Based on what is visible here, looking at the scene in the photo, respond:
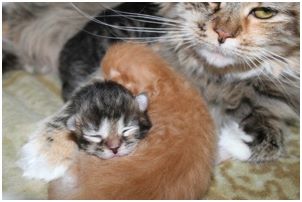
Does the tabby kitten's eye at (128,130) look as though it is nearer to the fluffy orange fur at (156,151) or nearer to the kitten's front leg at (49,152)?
the fluffy orange fur at (156,151)

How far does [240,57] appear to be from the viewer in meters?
1.66

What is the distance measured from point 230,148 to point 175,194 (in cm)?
44

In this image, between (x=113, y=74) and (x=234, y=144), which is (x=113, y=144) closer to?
(x=113, y=74)

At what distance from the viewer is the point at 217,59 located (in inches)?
67.5

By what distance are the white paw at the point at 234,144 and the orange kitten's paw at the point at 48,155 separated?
560 mm

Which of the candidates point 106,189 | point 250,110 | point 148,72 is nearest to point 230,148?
point 250,110

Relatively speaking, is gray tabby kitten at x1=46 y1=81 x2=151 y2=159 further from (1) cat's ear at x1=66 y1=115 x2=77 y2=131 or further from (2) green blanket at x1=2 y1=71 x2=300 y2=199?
(2) green blanket at x1=2 y1=71 x2=300 y2=199

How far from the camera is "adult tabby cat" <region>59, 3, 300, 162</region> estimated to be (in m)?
1.64

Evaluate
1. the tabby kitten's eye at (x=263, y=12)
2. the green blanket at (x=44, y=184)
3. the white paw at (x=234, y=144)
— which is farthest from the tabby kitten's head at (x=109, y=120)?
the tabby kitten's eye at (x=263, y=12)

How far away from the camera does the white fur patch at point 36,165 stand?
1.63 metres

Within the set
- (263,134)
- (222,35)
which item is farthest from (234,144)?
(222,35)

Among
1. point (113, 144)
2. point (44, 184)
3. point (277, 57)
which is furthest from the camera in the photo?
point (277, 57)

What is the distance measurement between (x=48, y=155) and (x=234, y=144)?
2.22ft

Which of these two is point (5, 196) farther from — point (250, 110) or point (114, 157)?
point (250, 110)
